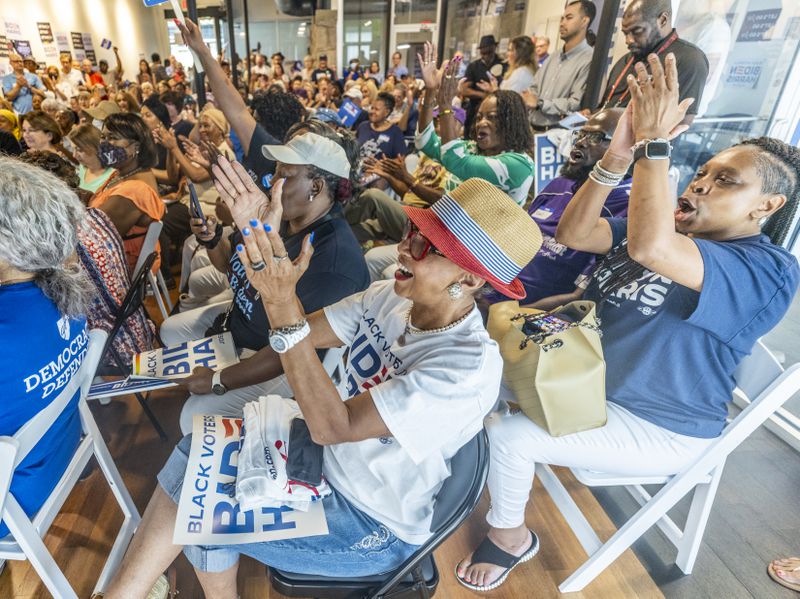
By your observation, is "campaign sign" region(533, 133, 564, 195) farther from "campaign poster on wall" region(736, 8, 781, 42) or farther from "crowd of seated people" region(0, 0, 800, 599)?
"campaign poster on wall" region(736, 8, 781, 42)

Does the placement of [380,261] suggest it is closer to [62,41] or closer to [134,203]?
[134,203]

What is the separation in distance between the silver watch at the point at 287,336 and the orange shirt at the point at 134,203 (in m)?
1.87

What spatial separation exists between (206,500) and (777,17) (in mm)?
4216

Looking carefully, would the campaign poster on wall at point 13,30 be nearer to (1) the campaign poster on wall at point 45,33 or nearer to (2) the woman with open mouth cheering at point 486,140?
(1) the campaign poster on wall at point 45,33

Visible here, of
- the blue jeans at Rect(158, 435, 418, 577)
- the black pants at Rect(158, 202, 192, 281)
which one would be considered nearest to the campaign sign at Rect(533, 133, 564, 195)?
the blue jeans at Rect(158, 435, 418, 577)

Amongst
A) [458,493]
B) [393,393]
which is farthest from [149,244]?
[458,493]

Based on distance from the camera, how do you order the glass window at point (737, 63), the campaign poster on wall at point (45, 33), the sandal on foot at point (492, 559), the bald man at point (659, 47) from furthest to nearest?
the campaign poster on wall at point (45, 33), the glass window at point (737, 63), the bald man at point (659, 47), the sandal on foot at point (492, 559)

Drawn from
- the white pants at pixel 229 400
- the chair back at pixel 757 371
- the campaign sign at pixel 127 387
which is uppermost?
the chair back at pixel 757 371

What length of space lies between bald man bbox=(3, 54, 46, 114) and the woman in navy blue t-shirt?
7.84 metres

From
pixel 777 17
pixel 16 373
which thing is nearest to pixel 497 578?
pixel 16 373

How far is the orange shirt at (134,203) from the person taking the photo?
245cm

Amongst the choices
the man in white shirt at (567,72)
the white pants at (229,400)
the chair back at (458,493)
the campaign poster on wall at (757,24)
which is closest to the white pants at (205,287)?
the white pants at (229,400)

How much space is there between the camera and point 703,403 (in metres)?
1.40

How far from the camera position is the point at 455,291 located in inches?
41.9
